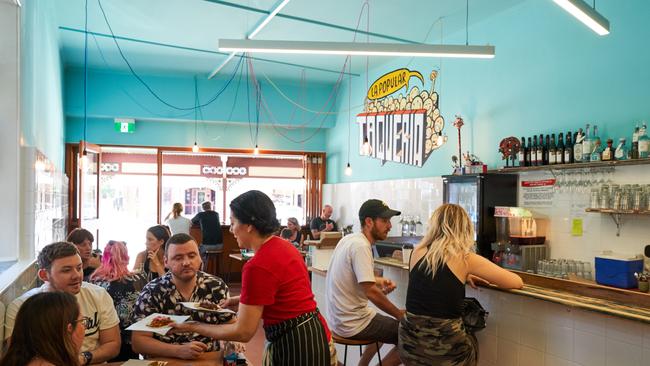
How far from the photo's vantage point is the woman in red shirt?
6.98 feet

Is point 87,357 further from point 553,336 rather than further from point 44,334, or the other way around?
point 553,336

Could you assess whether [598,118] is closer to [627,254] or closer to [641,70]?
[641,70]

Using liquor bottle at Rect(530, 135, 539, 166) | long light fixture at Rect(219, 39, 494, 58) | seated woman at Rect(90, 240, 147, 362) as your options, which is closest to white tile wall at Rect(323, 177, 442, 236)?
Result: liquor bottle at Rect(530, 135, 539, 166)

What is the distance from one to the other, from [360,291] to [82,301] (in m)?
1.69

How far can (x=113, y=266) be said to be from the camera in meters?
3.78

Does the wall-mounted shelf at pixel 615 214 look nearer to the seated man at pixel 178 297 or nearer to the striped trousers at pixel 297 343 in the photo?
the striped trousers at pixel 297 343

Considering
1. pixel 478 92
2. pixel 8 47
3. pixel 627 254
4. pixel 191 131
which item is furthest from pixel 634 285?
pixel 191 131

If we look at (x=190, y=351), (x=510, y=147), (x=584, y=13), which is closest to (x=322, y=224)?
(x=510, y=147)

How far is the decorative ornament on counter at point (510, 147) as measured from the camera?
223 inches

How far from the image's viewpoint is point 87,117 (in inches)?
381

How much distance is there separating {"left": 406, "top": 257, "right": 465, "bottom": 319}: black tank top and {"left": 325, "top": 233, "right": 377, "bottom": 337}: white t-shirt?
1.46 feet

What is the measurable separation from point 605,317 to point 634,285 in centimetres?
120

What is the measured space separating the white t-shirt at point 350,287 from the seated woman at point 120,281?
4.59 ft

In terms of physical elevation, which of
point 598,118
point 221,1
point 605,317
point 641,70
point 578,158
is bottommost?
point 605,317
